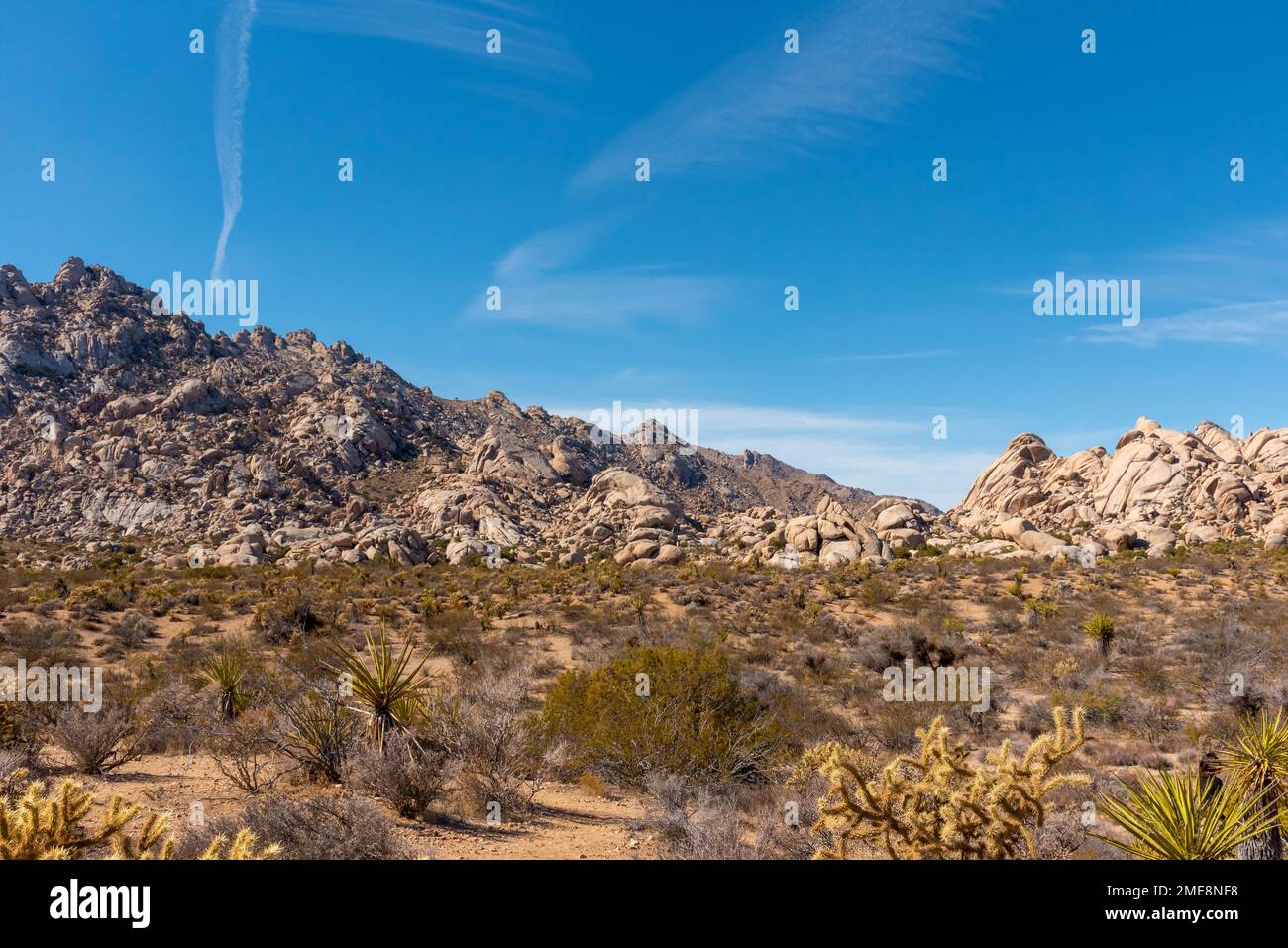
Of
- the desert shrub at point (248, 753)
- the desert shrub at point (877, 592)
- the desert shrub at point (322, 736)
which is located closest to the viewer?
the desert shrub at point (248, 753)

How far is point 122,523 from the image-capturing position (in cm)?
4697

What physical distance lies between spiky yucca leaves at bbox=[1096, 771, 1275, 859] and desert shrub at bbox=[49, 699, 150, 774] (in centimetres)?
1077

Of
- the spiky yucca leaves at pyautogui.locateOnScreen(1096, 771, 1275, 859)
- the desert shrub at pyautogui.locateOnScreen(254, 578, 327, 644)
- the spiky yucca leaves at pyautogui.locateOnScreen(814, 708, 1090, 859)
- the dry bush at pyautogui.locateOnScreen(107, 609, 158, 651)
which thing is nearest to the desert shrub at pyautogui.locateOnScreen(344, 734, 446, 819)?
the spiky yucca leaves at pyautogui.locateOnScreen(814, 708, 1090, 859)

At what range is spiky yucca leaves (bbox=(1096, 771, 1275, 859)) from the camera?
4.24 meters

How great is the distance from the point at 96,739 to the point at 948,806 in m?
9.93

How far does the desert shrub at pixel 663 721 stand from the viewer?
8961 millimetres

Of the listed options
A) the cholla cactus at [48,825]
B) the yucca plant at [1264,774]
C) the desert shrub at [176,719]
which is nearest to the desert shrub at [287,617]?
the desert shrub at [176,719]

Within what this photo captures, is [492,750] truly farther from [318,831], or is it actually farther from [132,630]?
[132,630]

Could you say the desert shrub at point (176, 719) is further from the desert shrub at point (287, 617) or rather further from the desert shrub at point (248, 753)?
the desert shrub at point (287, 617)

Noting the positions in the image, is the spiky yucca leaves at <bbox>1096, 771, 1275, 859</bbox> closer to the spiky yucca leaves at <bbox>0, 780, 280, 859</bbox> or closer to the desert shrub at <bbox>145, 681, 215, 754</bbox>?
the spiky yucca leaves at <bbox>0, 780, 280, 859</bbox>

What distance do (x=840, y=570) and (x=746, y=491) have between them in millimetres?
60377

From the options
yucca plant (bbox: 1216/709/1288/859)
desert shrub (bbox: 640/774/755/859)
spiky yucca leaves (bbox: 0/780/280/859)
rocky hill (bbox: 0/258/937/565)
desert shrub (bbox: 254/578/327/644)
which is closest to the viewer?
spiky yucca leaves (bbox: 0/780/280/859)

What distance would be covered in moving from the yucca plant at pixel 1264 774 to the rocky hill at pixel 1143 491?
3811 centimetres
